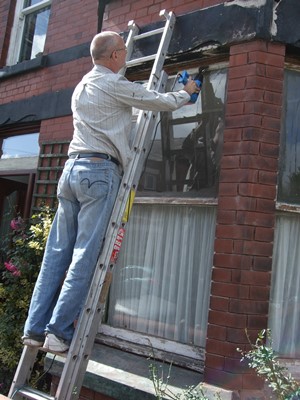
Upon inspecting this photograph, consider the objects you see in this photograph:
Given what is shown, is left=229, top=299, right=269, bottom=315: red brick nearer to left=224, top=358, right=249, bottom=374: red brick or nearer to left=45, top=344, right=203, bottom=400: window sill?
left=224, top=358, right=249, bottom=374: red brick

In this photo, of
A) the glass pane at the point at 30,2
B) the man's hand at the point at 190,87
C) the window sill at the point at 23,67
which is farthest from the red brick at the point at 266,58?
the glass pane at the point at 30,2

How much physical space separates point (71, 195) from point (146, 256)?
4.19 ft

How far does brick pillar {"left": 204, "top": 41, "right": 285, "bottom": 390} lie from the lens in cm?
305

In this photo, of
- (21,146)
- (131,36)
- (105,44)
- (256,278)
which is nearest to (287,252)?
(256,278)

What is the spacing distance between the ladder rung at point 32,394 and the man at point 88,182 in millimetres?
256

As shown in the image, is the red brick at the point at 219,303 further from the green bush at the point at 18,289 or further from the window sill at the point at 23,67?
the window sill at the point at 23,67

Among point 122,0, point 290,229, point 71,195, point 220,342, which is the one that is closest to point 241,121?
point 290,229

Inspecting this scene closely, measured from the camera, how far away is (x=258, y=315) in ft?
10.1

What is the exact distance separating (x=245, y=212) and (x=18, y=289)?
254cm

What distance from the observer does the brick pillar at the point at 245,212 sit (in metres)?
3.05

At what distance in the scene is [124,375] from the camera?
3.39 m

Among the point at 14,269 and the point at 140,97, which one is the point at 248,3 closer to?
the point at 140,97

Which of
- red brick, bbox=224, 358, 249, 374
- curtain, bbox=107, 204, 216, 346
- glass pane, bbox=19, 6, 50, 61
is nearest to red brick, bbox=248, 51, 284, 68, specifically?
curtain, bbox=107, 204, 216, 346

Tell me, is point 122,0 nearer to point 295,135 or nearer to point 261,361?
point 295,135
